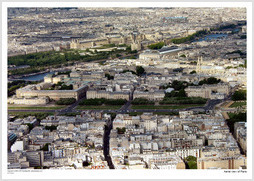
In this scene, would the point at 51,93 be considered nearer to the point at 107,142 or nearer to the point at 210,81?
the point at 210,81

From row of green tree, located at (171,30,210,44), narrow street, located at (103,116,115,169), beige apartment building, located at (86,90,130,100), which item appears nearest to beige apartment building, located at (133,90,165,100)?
beige apartment building, located at (86,90,130,100)

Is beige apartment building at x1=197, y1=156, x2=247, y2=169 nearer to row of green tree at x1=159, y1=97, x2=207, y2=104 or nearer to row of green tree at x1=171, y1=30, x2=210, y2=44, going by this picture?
row of green tree at x1=159, y1=97, x2=207, y2=104

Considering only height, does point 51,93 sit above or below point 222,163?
above

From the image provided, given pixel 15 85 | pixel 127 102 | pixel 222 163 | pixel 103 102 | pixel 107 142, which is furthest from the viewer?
pixel 15 85

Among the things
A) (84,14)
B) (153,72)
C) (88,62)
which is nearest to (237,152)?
(153,72)

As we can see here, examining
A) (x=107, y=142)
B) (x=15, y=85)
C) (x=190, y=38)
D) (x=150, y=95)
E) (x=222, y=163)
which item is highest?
(x=190, y=38)

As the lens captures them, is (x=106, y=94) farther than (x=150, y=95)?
Yes

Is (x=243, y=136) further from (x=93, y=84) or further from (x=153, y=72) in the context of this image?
(x=153, y=72)

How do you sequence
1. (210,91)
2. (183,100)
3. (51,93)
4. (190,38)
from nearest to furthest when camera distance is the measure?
(183,100) → (210,91) → (51,93) → (190,38)

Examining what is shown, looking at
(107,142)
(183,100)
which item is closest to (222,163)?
(107,142)
